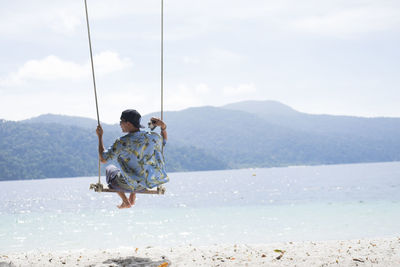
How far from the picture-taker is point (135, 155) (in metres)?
5.76

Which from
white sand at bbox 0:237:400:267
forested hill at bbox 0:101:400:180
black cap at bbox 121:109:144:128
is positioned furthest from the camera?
forested hill at bbox 0:101:400:180

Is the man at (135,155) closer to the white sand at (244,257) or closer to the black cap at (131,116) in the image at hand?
the black cap at (131,116)

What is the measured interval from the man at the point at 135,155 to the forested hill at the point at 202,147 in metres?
96.7

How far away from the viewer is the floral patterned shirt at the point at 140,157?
5.73 meters

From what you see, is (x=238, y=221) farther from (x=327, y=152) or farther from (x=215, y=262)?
(x=327, y=152)

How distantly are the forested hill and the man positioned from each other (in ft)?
317

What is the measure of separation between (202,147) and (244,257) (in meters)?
150

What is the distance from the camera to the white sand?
252 inches

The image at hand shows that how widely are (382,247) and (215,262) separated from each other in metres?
2.57

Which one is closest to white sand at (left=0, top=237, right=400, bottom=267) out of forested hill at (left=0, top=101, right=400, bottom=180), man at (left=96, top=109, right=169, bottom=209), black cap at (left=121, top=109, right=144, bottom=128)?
man at (left=96, top=109, right=169, bottom=209)

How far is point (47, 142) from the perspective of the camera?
10512 cm

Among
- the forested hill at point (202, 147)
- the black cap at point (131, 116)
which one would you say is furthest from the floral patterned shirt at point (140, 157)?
the forested hill at point (202, 147)

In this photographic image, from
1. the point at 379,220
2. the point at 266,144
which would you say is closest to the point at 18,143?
the point at 266,144

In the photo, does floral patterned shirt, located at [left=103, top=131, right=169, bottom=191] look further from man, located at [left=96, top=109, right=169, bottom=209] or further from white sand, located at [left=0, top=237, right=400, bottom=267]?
white sand, located at [left=0, top=237, right=400, bottom=267]
